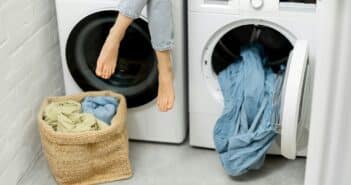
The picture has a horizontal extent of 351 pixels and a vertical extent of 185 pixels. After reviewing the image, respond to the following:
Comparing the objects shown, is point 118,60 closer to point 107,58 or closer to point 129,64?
point 129,64

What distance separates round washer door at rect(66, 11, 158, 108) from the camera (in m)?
2.24

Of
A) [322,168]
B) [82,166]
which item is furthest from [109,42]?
[322,168]

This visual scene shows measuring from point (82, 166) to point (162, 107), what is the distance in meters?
0.37

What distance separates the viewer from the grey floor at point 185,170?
220 centimetres

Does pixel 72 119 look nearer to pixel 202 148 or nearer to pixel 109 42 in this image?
pixel 109 42

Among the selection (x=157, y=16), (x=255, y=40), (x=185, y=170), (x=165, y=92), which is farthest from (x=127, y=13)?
(x=185, y=170)

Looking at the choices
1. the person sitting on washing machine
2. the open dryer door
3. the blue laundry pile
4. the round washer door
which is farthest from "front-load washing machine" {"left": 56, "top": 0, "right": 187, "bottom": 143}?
the open dryer door

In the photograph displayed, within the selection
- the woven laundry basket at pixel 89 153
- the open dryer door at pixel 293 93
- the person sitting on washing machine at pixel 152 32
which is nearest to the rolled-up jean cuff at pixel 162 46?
the person sitting on washing machine at pixel 152 32

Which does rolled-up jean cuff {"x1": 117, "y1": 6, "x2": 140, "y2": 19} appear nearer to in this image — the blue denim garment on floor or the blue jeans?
the blue jeans

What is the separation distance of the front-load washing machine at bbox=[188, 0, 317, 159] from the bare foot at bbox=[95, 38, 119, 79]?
0.30 meters

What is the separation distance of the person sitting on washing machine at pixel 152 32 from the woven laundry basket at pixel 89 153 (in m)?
0.20

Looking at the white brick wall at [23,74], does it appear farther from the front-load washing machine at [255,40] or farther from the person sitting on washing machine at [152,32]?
the front-load washing machine at [255,40]

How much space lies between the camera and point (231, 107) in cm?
216

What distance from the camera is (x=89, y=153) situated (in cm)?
210
